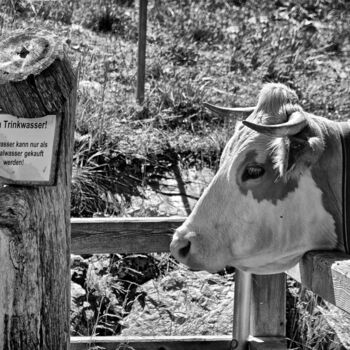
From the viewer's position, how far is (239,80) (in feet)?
31.0

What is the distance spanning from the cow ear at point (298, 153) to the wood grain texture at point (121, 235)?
1.10 meters

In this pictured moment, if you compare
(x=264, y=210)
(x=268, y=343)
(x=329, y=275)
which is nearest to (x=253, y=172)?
(x=264, y=210)

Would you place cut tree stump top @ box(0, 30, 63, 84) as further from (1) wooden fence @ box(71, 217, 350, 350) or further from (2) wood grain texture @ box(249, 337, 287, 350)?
(2) wood grain texture @ box(249, 337, 287, 350)

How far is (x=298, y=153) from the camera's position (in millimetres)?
3598

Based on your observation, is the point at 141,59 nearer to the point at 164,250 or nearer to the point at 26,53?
the point at 164,250

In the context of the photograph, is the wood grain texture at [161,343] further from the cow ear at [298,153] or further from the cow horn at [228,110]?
the cow ear at [298,153]

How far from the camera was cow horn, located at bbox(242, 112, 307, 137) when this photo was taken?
11.1 feet

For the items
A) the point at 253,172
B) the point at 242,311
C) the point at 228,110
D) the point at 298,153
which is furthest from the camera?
the point at 242,311

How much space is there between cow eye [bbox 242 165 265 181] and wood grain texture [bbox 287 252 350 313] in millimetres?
402

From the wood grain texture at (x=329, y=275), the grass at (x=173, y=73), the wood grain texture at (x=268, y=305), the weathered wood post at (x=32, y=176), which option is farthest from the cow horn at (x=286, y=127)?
the grass at (x=173, y=73)

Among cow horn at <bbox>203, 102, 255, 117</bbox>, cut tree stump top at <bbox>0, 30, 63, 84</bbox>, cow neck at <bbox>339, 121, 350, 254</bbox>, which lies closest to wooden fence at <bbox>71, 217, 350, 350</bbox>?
cow horn at <bbox>203, 102, 255, 117</bbox>

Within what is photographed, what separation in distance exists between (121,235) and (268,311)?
91 cm

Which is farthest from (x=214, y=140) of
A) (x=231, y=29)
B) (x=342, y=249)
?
(x=342, y=249)

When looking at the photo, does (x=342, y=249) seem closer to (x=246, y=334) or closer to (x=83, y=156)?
(x=246, y=334)
